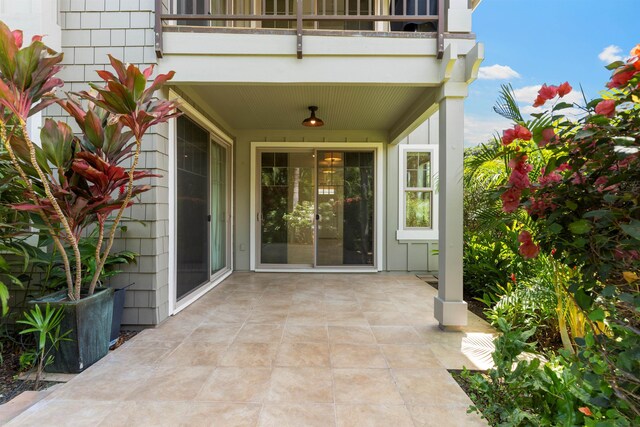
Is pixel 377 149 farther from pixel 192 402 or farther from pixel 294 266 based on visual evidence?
pixel 192 402

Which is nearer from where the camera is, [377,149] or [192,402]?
[192,402]

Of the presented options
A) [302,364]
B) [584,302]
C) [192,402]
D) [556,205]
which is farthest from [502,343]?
[192,402]

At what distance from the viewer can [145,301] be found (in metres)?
3.11

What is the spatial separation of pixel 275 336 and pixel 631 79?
2783 mm

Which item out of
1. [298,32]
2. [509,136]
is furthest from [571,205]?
[298,32]

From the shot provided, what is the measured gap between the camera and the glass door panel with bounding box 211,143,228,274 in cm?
480

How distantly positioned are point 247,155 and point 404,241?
3110mm

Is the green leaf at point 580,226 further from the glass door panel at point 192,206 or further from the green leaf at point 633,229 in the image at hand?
the glass door panel at point 192,206

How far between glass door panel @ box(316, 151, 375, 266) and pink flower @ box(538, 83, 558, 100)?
168 inches

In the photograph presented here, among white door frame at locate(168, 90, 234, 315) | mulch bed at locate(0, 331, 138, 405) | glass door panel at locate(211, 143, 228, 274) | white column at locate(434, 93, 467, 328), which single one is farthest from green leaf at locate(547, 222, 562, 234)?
glass door panel at locate(211, 143, 228, 274)

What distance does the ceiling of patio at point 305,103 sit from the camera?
12.1 ft

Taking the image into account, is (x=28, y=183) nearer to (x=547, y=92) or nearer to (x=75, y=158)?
(x=75, y=158)

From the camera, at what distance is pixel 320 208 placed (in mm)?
5766

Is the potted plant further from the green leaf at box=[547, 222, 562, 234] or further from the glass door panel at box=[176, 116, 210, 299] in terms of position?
the green leaf at box=[547, 222, 562, 234]
